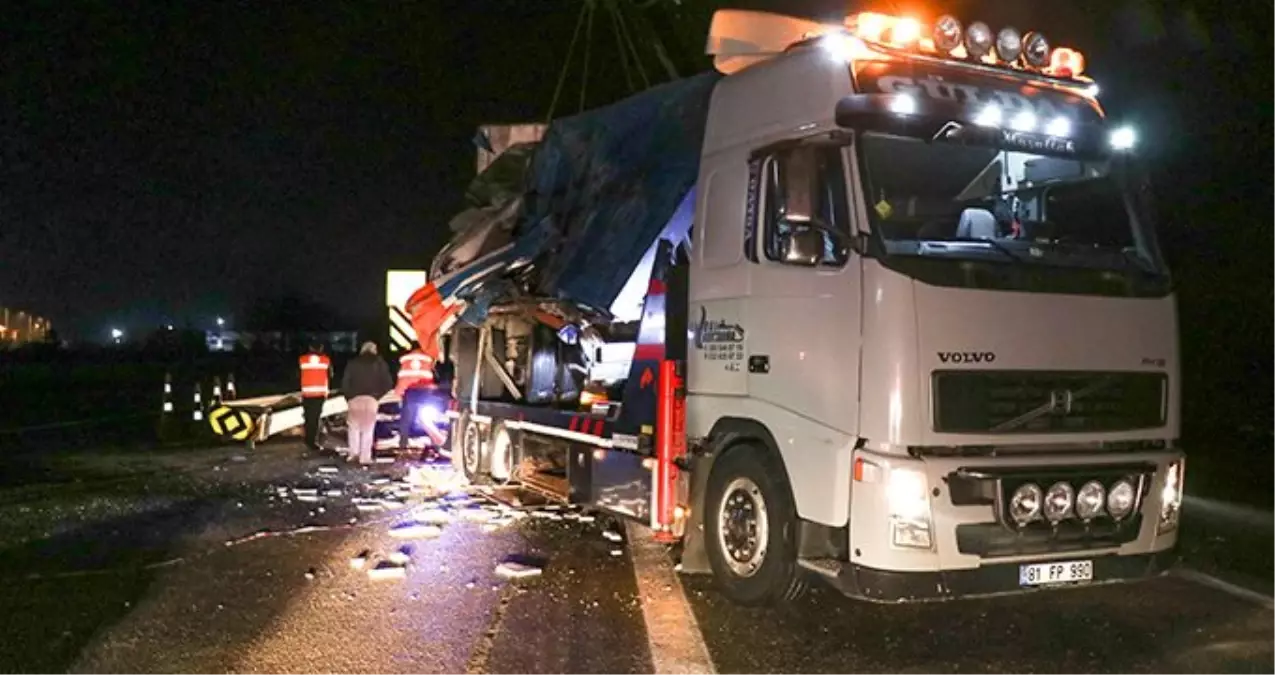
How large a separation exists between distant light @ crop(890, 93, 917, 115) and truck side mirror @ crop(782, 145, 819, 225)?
1.58 feet

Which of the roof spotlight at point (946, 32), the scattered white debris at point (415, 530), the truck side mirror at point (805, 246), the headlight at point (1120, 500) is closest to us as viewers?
the truck side mirror at point (805, 246)

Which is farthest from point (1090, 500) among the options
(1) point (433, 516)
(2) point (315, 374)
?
(2) point (315, 374)

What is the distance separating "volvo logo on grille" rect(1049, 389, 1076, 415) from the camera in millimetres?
6160

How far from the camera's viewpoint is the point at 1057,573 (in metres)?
6.12

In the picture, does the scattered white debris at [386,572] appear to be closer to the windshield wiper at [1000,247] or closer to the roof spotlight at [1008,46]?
the windshield wiper at [1000,247]

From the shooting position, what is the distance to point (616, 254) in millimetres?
8922

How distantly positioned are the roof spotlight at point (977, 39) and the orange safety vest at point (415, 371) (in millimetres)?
8343

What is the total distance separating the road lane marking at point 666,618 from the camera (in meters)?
6.01

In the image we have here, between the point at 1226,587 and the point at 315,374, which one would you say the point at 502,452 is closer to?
the point at 315,374

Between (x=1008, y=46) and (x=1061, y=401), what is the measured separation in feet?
7.08

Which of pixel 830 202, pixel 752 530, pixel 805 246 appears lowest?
pixel 752 530

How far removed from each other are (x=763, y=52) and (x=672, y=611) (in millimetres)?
3585

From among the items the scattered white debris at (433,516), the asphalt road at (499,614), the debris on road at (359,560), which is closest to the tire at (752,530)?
the asphalt road at (499,614)

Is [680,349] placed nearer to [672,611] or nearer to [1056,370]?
[672,611]
